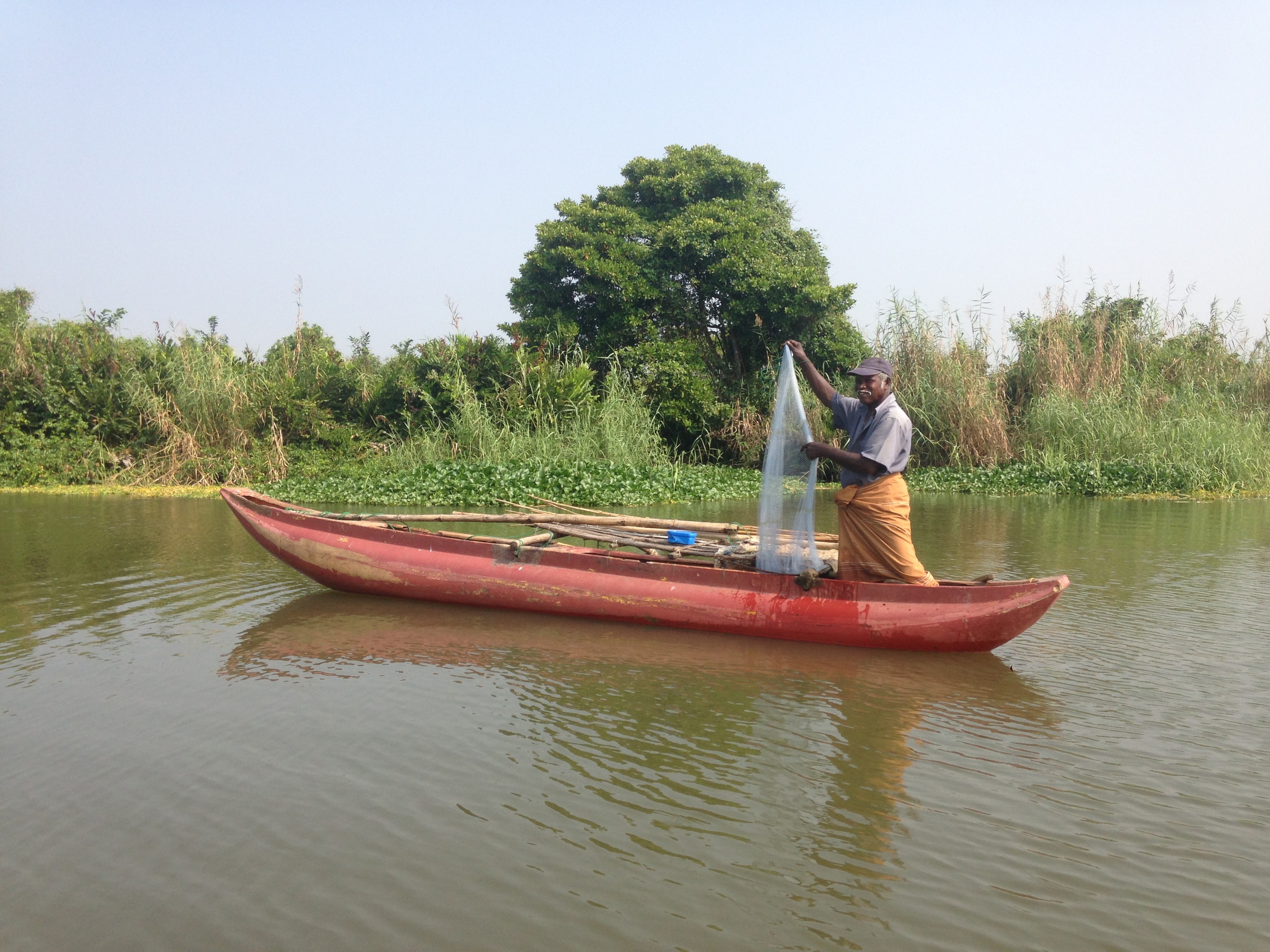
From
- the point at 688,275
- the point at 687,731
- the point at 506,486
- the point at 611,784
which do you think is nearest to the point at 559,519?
the point at 687,731

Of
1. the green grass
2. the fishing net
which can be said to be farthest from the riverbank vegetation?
the fishing net

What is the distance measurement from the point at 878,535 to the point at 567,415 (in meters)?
10.6

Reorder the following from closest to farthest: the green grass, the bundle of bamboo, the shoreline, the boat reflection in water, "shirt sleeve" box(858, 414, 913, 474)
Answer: the boat reflection in water < "shirt sleeve" box(858, 414, 913, 474) < the bundle of bamboo < the green grass < the shoreline

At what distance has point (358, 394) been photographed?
17359 millimetres

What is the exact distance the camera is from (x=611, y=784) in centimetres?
367

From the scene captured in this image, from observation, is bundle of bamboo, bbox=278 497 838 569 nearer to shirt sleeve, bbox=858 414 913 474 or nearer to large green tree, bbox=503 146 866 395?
shirt sleeve, bbox=858 414 913 474

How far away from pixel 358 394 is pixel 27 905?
15.3 m

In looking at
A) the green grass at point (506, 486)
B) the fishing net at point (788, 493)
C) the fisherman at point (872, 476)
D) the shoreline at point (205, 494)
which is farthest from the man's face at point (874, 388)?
the shoreline at point (205, 494)

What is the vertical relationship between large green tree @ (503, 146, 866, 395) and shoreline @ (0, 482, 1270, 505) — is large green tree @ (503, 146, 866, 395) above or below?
A: above

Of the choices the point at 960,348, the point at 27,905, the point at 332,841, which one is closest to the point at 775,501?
the point at 332,841

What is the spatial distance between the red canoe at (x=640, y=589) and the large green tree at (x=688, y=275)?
12.3 m

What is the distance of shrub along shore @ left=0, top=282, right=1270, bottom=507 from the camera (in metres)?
14.8

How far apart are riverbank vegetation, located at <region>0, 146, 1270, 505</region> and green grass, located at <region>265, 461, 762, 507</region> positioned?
A: 1.6 inches

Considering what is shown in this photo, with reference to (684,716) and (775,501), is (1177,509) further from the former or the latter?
(684,716)
